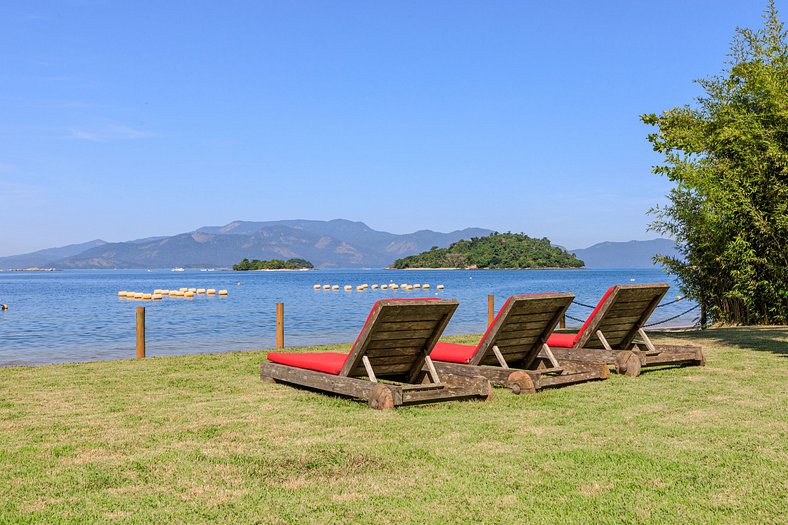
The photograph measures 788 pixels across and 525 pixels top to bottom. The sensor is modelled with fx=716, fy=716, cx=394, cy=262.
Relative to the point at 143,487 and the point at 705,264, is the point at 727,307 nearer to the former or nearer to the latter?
the point at 705,264

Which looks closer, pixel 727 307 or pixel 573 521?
pixel 573 521

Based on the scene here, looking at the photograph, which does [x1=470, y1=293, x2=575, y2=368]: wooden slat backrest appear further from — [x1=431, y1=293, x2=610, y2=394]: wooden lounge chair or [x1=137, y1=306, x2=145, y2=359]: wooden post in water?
[x1=137, y1=306, x2=145, y2=359]: wooden post in water

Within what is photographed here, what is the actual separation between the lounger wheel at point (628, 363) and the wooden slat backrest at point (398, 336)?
300 centimetres

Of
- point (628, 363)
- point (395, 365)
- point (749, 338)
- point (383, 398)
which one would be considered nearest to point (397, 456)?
point (383, 398)

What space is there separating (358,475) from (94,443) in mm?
2343

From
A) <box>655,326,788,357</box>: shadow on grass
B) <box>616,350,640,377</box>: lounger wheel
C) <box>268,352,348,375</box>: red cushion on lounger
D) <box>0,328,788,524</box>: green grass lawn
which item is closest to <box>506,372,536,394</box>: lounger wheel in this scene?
<box>0,328,788,524</box>: green grass lawn

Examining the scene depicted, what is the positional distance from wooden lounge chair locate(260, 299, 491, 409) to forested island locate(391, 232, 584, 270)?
15506 cm

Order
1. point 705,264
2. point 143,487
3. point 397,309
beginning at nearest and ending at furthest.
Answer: point 143,487 → point 397,309 → point 705,264

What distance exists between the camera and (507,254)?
164 meters

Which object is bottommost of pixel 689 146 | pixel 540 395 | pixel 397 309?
pixel 540 395

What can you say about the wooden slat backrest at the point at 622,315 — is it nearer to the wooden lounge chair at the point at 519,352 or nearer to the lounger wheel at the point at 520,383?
the wooden lounge chair at the point at 519,352

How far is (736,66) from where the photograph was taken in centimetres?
1645

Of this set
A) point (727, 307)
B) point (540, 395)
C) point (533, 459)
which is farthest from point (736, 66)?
point (533, 459)

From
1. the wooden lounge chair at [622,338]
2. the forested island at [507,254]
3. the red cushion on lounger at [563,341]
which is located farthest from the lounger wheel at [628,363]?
the forested island at [507,254]
